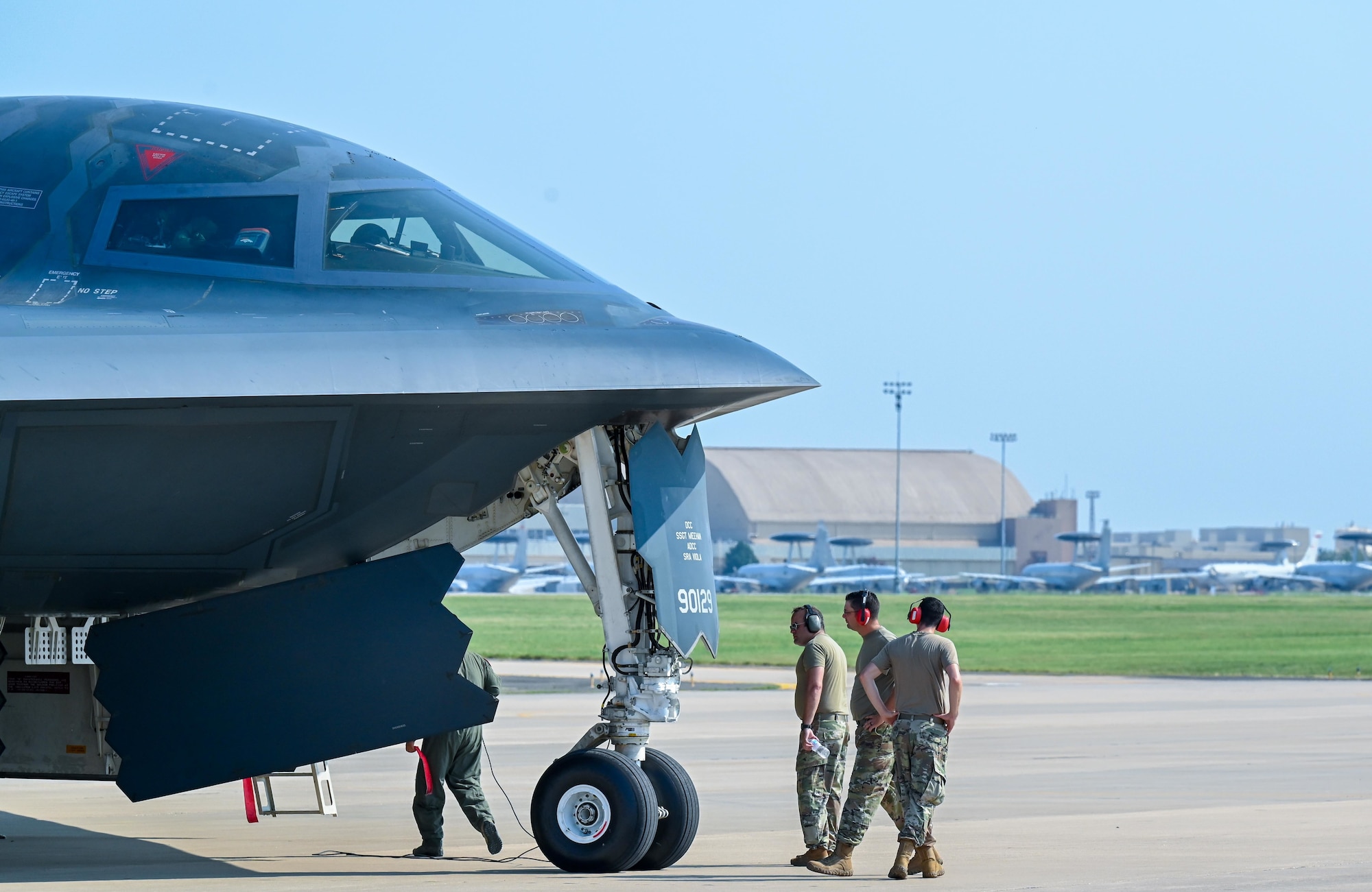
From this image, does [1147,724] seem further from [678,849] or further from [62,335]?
[62,335]

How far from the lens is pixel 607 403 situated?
995 cm

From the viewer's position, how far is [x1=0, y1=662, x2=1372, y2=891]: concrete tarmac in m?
10.4

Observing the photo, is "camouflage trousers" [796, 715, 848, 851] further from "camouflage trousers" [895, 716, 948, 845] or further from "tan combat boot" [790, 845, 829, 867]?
"camouflage trousers" [895, 716, 948, 845]

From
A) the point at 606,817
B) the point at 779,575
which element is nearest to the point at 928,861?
the point at 606,817

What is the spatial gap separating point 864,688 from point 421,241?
13.0 ft

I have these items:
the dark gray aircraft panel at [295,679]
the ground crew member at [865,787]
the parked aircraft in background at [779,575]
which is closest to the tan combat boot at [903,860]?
the ground crew member at [865,787]

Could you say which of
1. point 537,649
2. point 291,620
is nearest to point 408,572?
point 291,620

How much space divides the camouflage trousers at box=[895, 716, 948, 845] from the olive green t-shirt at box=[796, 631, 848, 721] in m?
0.87

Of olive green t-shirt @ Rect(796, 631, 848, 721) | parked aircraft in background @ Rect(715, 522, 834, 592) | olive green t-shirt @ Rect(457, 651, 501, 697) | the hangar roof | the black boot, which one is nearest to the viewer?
olive green t-shirt @ Rect(796, 631, 848, 721)

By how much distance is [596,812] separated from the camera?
10.2 metres

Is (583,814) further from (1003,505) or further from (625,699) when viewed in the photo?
(1003,505)

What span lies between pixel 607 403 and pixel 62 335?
10.1ft

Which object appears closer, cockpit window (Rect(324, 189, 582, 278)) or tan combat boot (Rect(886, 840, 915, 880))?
cockpit window (Rect(324, 189, 582, 278))

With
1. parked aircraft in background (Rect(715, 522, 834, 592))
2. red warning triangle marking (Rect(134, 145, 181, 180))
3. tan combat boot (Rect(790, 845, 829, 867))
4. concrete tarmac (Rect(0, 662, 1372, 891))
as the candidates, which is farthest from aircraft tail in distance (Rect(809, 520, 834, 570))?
red warning triangle marking (Rect(134, 145, 181, 180))
